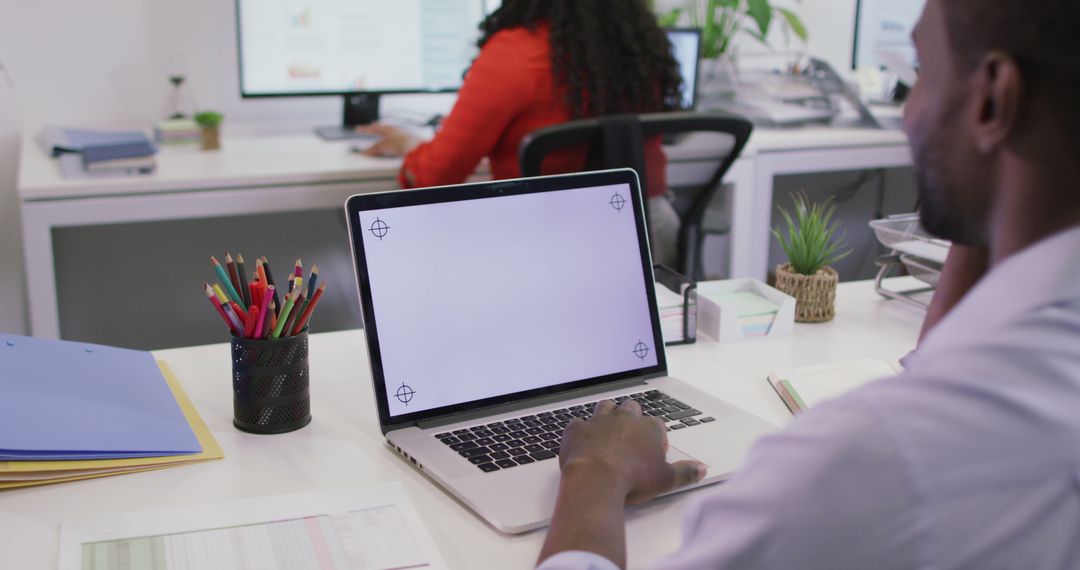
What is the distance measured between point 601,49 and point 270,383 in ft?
4.38

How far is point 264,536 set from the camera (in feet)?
2.69

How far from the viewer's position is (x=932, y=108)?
2.05 ft

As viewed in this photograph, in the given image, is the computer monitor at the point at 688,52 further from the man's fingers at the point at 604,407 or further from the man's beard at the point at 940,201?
the man's beard at the point at 940,201

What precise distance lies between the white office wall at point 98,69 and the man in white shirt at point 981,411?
2.64 meters

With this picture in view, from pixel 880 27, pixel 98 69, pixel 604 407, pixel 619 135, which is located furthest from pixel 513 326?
pixel 880 27

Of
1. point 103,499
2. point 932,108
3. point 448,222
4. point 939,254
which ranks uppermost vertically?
point 932,108

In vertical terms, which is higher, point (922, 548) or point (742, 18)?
point (742, 18)

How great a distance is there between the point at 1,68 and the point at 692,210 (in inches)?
75.5

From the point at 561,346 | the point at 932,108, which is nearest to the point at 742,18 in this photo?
the point at 561,346

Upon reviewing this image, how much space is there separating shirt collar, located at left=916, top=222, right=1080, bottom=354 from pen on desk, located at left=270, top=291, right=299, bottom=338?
0.63 m

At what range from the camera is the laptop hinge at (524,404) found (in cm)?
102

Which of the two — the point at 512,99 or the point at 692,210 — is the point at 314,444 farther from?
the point at 692,210

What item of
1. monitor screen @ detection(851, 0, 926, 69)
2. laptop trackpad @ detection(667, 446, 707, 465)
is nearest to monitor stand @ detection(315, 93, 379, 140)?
monitor screen @ detection(851, 0, 926, 69)

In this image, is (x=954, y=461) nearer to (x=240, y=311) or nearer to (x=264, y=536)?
(x=264, y=536)
